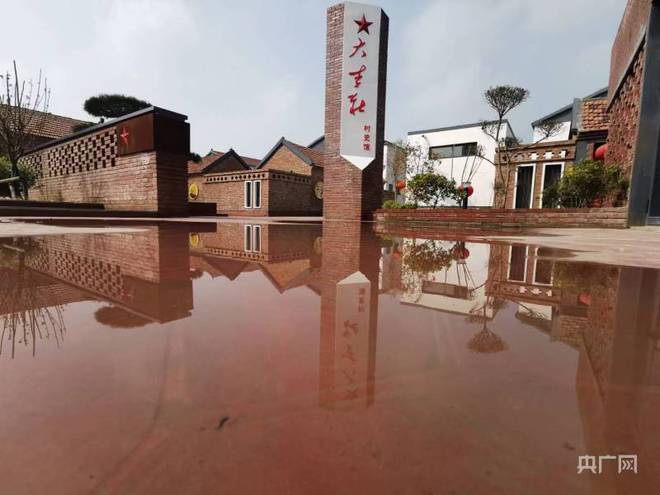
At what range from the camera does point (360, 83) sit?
7824 mm

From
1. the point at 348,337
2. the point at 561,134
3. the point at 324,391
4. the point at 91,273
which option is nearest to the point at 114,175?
the point at 91,273

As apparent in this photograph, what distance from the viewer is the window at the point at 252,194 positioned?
53.8 ft

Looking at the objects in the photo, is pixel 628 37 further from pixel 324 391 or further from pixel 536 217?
pixel 324 391

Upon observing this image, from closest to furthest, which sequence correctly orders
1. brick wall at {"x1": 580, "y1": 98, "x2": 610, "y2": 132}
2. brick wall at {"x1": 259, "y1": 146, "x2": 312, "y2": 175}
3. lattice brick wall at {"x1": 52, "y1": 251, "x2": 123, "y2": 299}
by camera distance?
lattice brick wall at {"x1": 52, "y1": 251, "x2": 123, "y2": 299}
brick wall at {"x1": 580, "y1": 98, "x2": 610, "y2": 132}
brick wall at {"x1": 259, "y1": 146, "x2": 312, "y2": 175}

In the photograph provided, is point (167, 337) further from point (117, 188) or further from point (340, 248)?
point (117, 188)

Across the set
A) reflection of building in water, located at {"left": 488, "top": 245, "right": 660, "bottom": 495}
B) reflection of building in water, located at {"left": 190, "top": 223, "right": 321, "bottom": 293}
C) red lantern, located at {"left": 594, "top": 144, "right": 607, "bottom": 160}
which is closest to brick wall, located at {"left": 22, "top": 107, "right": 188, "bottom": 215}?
reflection of building in water, located at {"left": 190, "top": 223, "right": 321, "bottom": 293}

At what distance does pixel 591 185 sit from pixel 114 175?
12.1 metres

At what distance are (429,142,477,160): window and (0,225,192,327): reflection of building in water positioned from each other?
2228 cm

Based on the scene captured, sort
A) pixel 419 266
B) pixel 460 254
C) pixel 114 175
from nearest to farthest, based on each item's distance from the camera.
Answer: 1. pixel 419 266
2. pixel 460 254
3. pixel 114 175

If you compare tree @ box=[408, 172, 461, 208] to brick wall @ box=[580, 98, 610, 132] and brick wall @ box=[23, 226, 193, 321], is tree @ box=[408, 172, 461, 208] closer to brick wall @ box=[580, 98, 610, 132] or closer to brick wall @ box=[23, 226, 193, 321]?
brick wall @ box=[580, 98, 610, 132]

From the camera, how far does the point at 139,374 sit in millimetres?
698

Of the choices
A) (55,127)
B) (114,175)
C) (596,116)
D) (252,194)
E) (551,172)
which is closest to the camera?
(114,175)

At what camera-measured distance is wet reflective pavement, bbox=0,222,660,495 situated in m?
0.45

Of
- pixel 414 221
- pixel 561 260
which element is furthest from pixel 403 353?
pixel 414 221
